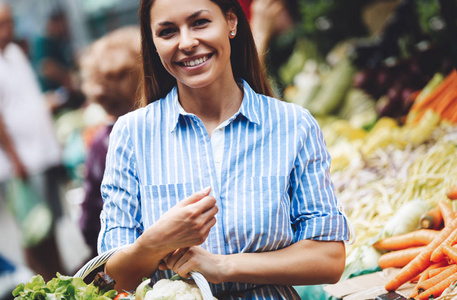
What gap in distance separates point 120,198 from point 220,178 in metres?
0.34

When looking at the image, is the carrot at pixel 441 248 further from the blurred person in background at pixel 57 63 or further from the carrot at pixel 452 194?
the blurred person in background at pixel 57 63

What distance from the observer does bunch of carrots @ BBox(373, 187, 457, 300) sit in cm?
238

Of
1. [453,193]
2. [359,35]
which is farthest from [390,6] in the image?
[453,193]

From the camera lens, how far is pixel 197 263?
1662mm

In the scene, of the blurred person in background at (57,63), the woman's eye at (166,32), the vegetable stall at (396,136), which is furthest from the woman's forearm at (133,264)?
the blurred person in background at (57,63)

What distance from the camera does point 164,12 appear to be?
1.75m

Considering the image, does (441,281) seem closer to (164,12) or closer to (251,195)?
(251,195)

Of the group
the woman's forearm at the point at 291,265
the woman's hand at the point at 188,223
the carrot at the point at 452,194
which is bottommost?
the carrot at the point at 452,194

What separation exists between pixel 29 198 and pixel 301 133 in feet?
14.4

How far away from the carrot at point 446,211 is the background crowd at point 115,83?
157cm

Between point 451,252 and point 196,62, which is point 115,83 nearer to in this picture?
point 196,62

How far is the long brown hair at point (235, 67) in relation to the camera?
79.0 inches

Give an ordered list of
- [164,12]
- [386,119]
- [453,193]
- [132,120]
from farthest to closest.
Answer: [386,119], [453,193], [132,120], [164,12]

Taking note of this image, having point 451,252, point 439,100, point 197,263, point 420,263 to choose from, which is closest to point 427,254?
point 420,263
